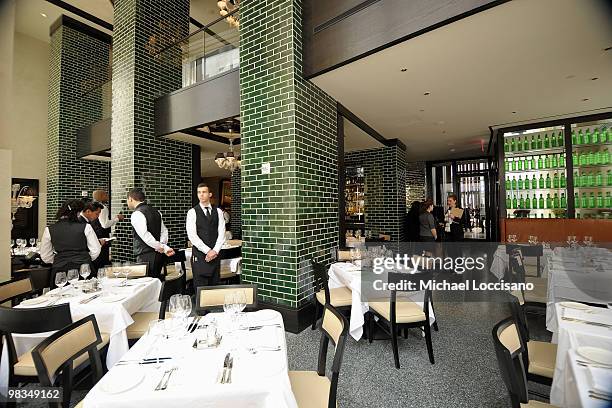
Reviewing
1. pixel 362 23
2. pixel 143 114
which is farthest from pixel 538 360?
pixel 143 114

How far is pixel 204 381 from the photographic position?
4.67 feet

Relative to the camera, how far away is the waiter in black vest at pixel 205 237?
4.39m

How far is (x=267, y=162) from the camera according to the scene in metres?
4.32

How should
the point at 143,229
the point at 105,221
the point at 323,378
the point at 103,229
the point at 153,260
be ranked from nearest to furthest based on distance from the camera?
the point at 323,378
the point at 143,229
the point at 153,260
the point at 103,229
the point at 105,221

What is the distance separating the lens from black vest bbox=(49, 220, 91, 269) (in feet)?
12.6

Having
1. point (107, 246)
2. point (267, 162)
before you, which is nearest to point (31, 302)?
point (267, 162)

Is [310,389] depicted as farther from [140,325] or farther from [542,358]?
[140,325]

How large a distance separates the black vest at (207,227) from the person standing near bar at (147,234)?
70cm

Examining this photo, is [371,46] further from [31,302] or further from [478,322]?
[31,302]

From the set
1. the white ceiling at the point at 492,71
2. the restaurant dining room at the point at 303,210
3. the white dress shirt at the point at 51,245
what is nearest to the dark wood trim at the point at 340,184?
the restaurant dining room at the point at 303,210

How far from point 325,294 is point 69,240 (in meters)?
3.25

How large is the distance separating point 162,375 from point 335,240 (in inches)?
145

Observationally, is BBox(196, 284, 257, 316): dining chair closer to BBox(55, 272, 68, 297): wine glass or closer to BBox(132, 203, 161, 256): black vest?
BBox(55, 272, 68, 297): wine glass

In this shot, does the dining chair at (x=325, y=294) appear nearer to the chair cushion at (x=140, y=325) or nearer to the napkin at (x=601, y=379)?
the chair cushion at (x=140, y=325)
